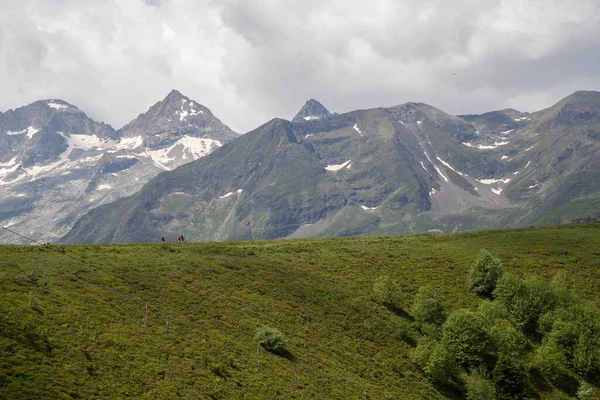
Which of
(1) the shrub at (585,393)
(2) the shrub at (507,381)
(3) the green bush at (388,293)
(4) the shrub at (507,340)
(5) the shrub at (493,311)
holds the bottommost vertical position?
(1) the shrub at (585,393)

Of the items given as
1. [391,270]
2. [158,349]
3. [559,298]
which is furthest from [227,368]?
[559,298]

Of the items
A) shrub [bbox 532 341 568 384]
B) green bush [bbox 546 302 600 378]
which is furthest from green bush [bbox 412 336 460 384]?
green bush [bbox 546 302 600 378]

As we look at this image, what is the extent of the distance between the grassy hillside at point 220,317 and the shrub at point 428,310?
1.66m

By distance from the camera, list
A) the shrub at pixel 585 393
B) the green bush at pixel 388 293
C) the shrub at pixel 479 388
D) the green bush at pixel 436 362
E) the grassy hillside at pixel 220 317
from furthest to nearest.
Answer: the green bush at pixel 388 293, the shrub at pixel 585 393, the green bush at pixel 436 362, the shrub at pixel 479 388, the grassy hillside at pixel 220 317

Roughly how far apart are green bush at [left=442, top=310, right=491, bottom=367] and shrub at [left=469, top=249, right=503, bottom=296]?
19.1m

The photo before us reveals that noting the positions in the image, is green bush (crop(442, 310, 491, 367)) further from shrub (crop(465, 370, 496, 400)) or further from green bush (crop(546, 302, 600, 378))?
green bush (crop(546, 302, 600, 378))

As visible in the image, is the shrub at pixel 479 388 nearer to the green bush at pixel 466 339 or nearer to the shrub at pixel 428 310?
the green bush at pixel 466 339

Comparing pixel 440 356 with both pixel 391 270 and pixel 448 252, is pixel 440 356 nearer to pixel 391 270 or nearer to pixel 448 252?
pixel 391 270

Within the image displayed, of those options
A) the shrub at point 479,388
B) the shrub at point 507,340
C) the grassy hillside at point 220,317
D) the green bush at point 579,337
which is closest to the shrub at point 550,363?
the green bush at point 579,337

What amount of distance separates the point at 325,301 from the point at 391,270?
23.0 meters

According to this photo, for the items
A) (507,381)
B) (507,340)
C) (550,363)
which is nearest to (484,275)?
(507,340)

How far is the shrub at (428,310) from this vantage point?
253ft

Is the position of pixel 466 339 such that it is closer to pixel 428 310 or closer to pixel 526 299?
pixel 428 310

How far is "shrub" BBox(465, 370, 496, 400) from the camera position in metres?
59.2
